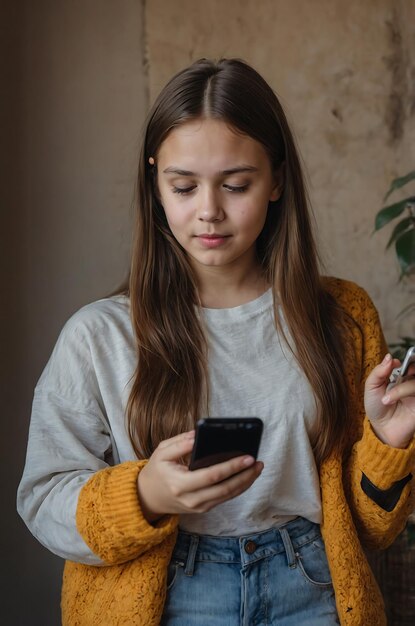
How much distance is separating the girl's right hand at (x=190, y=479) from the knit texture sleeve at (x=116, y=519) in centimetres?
5

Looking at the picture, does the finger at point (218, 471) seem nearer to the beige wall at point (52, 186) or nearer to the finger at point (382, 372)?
the finger at point (382, 372)

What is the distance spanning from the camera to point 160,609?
124 centimetres

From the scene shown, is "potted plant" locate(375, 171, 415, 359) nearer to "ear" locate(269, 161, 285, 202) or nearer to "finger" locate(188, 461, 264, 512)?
"ear" locate(269, 161, 285, 202)

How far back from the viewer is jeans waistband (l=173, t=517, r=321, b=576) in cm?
128

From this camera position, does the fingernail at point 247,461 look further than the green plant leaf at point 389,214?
No

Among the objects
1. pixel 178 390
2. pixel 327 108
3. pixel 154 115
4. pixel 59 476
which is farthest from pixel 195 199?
pixel 327 108

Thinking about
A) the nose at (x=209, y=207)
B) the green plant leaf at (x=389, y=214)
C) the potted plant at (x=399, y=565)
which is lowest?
the potted plant at (x=399, y=565)

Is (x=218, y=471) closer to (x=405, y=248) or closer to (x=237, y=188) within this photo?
(x=237, y=188)

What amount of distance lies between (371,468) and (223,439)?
1.25 ft

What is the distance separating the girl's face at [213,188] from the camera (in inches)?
50.3

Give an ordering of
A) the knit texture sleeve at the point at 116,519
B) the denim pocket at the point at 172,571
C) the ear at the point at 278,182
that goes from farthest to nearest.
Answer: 1. the ear at the point at 278,182
2. the denim pocket at the point at 172,571
3. the knit texture sleeve at the point at 116,519

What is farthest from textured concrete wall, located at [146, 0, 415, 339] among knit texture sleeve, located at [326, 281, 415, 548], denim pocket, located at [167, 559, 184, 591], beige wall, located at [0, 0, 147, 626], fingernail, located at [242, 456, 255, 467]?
fingernail, located at [242, 456, 255, 467]

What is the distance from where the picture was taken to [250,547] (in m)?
1.28

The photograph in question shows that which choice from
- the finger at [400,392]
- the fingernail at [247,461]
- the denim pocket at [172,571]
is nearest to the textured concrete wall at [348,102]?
the finger at [400,392]
